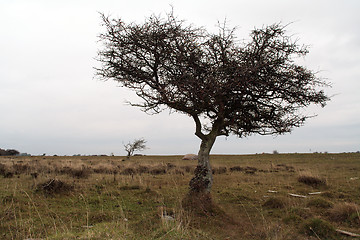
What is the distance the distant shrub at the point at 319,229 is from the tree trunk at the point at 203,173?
139 inches

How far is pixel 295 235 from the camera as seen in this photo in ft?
23.6

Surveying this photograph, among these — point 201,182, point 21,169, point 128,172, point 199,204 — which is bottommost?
point 199,204

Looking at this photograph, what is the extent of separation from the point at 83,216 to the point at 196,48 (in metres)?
7.24

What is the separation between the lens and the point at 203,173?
32.9 feet

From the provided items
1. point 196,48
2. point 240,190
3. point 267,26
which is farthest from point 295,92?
point 240,190

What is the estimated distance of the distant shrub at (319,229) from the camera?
23.9ft

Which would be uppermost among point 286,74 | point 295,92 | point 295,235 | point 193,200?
point 286,74

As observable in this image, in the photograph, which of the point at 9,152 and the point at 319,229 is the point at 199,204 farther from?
the point at 9,152

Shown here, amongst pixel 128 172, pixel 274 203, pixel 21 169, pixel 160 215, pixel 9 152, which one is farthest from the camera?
pixel 9 152

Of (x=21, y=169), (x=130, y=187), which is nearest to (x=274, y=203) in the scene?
(x=130, y=187)

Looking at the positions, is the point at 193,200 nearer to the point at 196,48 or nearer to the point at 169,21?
the point at 196,48

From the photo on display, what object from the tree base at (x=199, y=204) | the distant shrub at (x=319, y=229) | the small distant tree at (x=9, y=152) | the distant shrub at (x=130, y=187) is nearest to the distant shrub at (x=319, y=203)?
the distant shrub at (x=319, y=229)

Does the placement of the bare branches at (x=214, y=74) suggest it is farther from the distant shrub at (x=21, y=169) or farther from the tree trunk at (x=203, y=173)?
the distant shrub at (x=21, y=169)

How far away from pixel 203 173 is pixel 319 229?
4238mm
